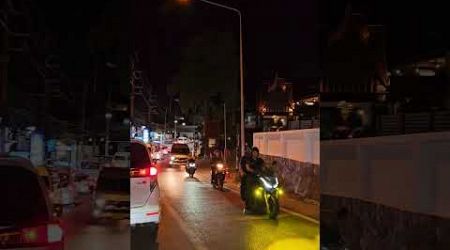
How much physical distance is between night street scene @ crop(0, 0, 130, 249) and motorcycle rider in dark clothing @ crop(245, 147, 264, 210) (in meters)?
5.42

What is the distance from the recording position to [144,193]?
6930 mm

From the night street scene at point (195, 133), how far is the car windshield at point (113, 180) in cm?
32

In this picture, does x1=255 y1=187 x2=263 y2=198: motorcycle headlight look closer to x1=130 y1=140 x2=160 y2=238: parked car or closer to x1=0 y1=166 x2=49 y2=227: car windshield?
x1=130 y1=140 x2=160 y2=238: parked car

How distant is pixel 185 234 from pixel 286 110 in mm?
4680

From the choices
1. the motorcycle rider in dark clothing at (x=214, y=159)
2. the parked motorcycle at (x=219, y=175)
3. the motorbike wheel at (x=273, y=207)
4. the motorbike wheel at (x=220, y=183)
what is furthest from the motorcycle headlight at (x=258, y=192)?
the motorcycle rider in dark clothing at (x=214, y=159)

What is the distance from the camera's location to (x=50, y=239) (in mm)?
3934

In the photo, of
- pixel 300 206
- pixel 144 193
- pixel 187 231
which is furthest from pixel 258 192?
pixel 144 193

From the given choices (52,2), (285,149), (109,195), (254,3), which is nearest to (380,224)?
(254,3)

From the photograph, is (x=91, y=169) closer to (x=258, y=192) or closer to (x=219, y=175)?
(x=258, y=192)

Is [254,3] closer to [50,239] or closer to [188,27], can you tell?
[188,27]

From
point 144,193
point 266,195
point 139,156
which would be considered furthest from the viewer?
point 266,195

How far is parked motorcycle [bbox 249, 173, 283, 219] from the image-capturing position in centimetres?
1046

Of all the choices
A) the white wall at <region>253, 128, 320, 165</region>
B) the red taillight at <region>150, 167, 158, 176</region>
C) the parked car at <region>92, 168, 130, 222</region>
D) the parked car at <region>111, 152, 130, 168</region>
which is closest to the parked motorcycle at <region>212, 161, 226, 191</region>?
the white wall at <region>253, 128, 320, 165</region>

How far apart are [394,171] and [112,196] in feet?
11.2
